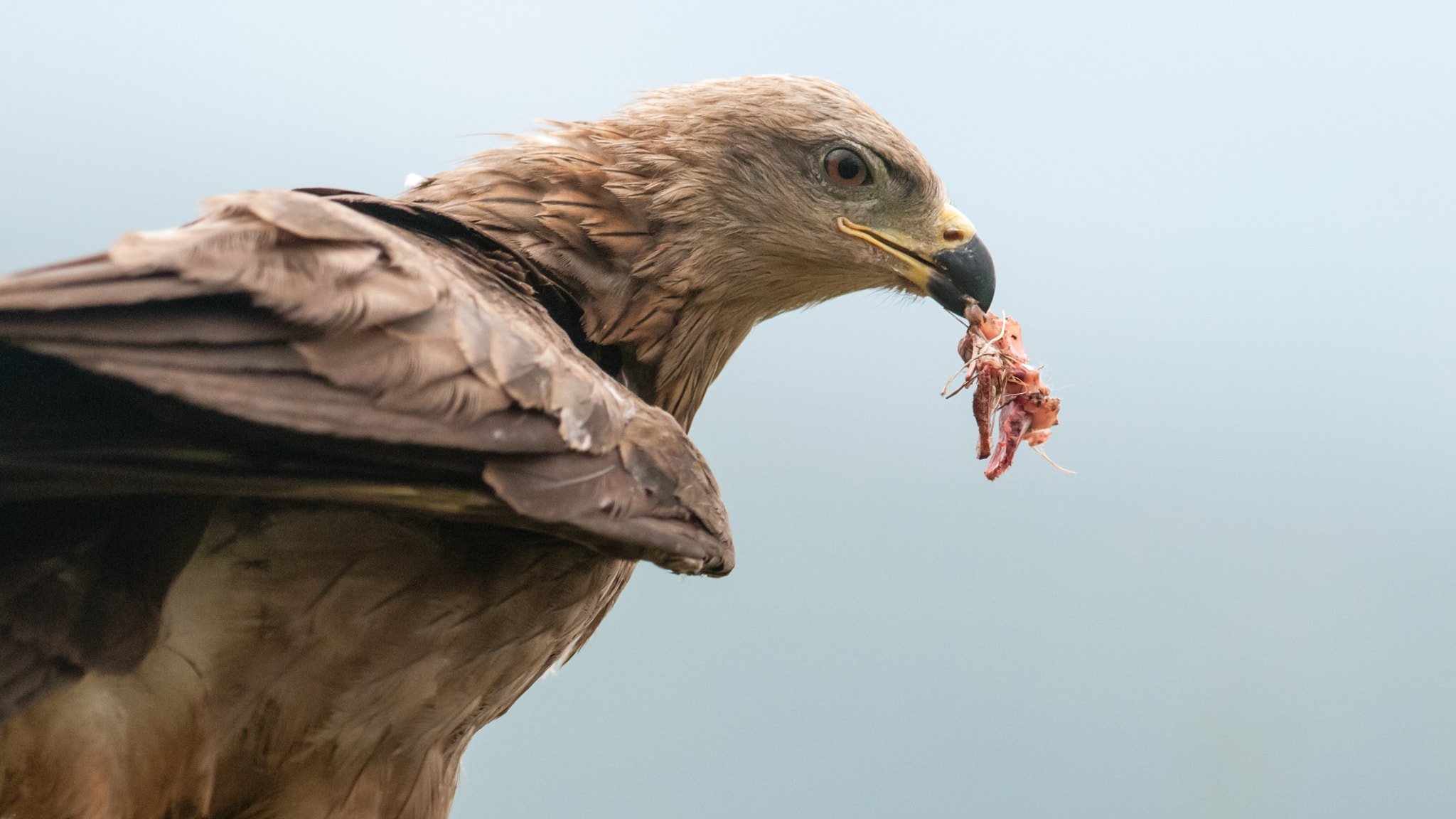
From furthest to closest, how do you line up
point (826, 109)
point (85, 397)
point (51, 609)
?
point (826, 109) < point (51, 609) < point (85, 397)

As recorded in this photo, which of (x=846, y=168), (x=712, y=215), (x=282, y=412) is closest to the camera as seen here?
(x=282, y=412)

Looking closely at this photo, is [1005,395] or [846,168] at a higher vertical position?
[846,168]

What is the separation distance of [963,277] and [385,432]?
Result: 1.48 meters

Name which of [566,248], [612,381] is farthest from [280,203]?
[566,248]

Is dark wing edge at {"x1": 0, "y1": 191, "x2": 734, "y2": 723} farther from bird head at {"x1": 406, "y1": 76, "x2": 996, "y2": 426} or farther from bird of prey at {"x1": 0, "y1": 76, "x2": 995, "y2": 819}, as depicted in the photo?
bird head at {"x1": 406, "y1": 76, "x2": 996, "y2": 426}

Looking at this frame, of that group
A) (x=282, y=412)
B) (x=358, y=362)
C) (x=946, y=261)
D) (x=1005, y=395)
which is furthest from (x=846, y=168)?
(x=282, y=412)

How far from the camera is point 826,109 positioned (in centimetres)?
229

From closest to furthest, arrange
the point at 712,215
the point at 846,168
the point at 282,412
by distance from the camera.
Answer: the point at 282,412 → the point at 712,215 → the point at 846,168

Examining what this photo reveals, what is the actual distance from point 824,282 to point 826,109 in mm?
374

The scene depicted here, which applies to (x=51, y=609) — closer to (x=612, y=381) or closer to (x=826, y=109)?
(x=612, y=381)

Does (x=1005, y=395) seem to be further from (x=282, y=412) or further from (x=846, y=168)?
(x=282, y=412)

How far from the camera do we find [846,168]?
2.32 meters

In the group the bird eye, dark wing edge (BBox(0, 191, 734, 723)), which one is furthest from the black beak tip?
dark wing edge (BBox(0, 191, 734, 723))

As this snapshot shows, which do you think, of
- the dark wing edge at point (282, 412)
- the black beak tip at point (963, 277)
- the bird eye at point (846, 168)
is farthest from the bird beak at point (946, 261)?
the dark wing edge at point (282, 412)
